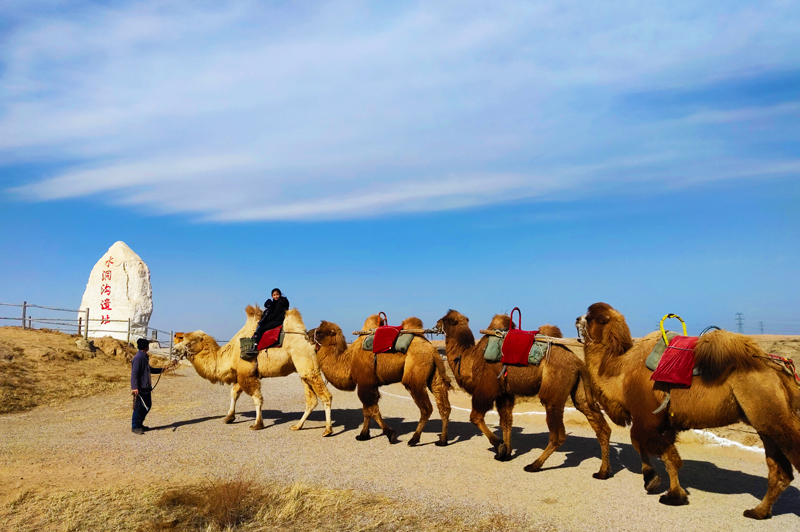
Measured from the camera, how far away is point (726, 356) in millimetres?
5824

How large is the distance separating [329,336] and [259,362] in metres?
1.64

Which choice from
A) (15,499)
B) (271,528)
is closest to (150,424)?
(15,499)

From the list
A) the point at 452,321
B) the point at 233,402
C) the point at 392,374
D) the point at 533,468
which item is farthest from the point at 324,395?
the point at 533,468

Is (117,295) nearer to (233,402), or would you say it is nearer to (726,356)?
(233,402)

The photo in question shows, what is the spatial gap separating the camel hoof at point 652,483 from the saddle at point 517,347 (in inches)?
85.2

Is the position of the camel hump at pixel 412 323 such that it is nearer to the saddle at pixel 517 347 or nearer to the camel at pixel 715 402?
the saddle at pixel 517 347

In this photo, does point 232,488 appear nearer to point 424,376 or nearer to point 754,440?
point 424,376

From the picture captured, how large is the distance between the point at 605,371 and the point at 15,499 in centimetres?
719

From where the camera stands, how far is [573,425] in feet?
38.2

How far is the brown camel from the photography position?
→ 7801 mm

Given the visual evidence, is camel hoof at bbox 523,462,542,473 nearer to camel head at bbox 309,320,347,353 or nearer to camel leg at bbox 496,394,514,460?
camel leg at bbox 496,394,514,460

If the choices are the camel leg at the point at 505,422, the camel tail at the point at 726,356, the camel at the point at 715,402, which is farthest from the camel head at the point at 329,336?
the camel tail at the point at 726,356

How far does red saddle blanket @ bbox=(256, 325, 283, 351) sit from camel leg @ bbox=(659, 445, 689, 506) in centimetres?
748

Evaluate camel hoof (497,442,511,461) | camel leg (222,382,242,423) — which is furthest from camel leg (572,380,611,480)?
camel leg (222,382,242,423)
